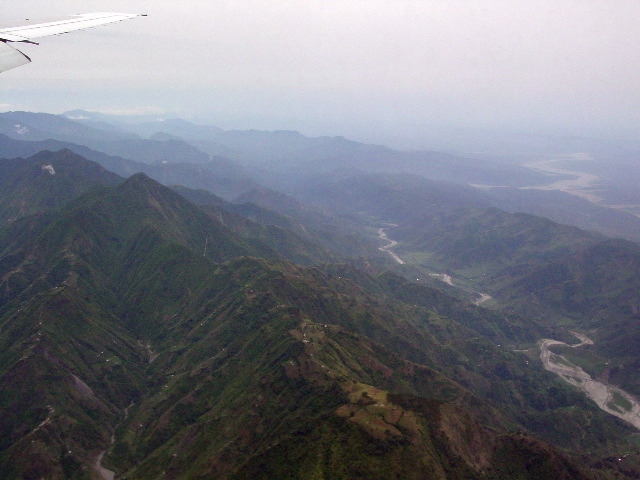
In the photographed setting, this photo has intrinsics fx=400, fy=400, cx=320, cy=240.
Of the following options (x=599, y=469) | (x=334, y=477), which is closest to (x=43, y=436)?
(x=334, y=477)

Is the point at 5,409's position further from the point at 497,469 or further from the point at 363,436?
the point at 497,469

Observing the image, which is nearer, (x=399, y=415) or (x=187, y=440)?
(x=399, y=415)

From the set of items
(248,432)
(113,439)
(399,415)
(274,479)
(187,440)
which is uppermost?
Result: (399,415)

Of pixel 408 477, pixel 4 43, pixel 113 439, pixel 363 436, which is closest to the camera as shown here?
pixel 4 43

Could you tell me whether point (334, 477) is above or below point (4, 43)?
below

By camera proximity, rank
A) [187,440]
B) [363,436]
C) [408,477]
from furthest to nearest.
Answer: [187,440] < [363,436] < [408,477]

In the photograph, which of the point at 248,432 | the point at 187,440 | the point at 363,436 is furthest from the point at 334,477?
the point at 187,440
